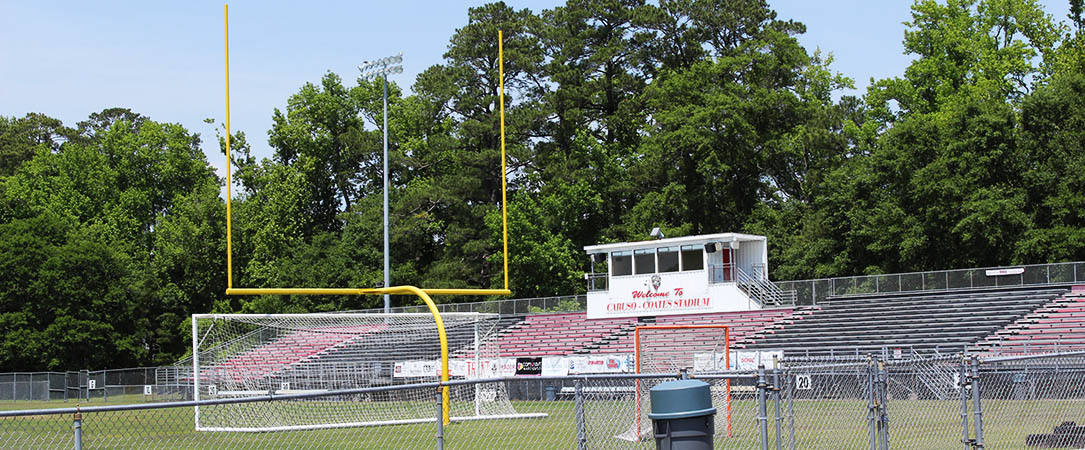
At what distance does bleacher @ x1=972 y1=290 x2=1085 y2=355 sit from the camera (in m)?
25.8

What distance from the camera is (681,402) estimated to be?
652 cm

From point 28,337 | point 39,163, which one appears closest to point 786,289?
point 28,337

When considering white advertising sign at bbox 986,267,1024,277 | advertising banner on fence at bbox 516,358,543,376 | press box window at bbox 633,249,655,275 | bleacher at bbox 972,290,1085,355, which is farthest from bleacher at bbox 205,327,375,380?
white advertising sign at bbox 986,267,1024,277

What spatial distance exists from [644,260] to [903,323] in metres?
8.64

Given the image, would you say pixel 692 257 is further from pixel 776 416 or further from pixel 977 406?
pixel 776 416

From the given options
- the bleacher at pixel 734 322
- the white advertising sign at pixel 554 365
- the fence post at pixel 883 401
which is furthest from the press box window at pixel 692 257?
the fence post at pixel 883 401

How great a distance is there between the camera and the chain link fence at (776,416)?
991 cm

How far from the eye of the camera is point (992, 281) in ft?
102

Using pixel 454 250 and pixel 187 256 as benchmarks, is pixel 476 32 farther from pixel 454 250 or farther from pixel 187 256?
pixel 187 256

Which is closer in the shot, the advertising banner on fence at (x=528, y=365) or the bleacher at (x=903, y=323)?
Result: the bleacher at (x=903, y=323)

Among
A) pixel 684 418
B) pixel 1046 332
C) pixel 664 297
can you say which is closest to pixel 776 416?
pixel 684 418

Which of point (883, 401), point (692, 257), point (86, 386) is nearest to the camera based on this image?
point (883, 401)

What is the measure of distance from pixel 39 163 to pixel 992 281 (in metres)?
54.1

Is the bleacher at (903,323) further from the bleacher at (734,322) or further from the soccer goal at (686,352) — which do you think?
the soccer goal at (686,352)
